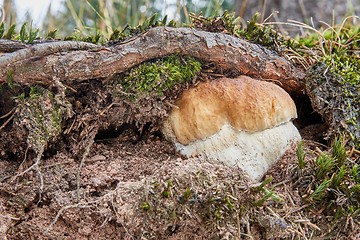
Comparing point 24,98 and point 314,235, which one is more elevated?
point 24,98

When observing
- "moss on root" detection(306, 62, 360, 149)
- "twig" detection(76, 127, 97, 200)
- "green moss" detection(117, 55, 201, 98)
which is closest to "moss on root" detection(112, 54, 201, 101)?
"green moss" detection(117, 55, 201, 98)

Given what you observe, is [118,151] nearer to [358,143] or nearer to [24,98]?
[24,98]

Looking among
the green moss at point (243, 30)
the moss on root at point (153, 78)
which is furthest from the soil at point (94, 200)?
the green moss at point (243, 30)

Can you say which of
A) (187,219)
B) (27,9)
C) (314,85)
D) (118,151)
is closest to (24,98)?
(118,151)

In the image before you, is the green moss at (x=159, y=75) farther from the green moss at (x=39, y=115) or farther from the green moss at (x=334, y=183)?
the green moss at (x=334, y=183)

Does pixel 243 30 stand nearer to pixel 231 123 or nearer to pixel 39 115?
pixel 231 123

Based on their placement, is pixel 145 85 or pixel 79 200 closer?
pixel 79 200

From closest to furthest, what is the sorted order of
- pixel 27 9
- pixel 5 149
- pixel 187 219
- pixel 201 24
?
pixel 187 219 → pixel 5 149 → pixel 201 24 → pixel 27 9

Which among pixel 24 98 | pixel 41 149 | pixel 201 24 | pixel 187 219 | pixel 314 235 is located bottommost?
pixel 314 235
